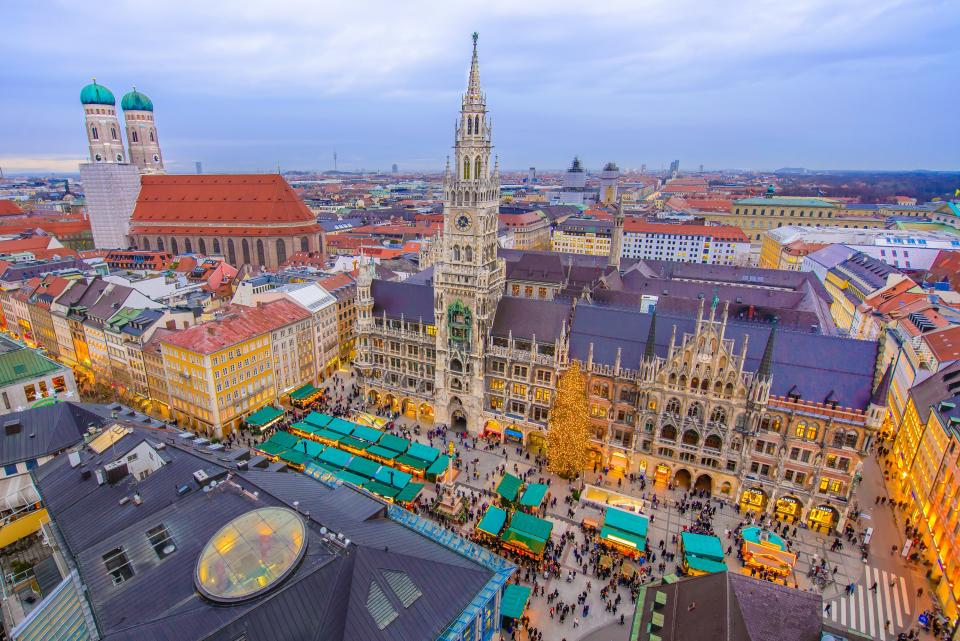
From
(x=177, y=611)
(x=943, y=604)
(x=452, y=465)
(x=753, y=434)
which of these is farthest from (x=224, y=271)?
(x=943, y=604)


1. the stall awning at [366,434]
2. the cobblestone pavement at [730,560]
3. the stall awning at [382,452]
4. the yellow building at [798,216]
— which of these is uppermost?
the yellow building at [798,216]

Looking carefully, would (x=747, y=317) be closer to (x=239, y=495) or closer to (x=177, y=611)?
(x=239, y=495)

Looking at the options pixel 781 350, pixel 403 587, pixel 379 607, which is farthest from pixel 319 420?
pixel 781 350

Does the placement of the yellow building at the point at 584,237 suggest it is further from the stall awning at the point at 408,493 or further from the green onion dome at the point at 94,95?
the green onion dome at the point at 94,95

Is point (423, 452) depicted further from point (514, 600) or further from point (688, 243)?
point (688, 243)

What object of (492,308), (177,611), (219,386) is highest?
(492,308)

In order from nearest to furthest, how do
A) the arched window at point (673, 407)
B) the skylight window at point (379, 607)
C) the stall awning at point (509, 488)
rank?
1. the skylight window at point (379, 607)
2. the stall awning at point (509, 488)
3. the arched window at point (673, 407)

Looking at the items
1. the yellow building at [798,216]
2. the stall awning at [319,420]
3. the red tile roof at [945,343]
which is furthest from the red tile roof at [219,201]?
the yellow building at [798,216]
